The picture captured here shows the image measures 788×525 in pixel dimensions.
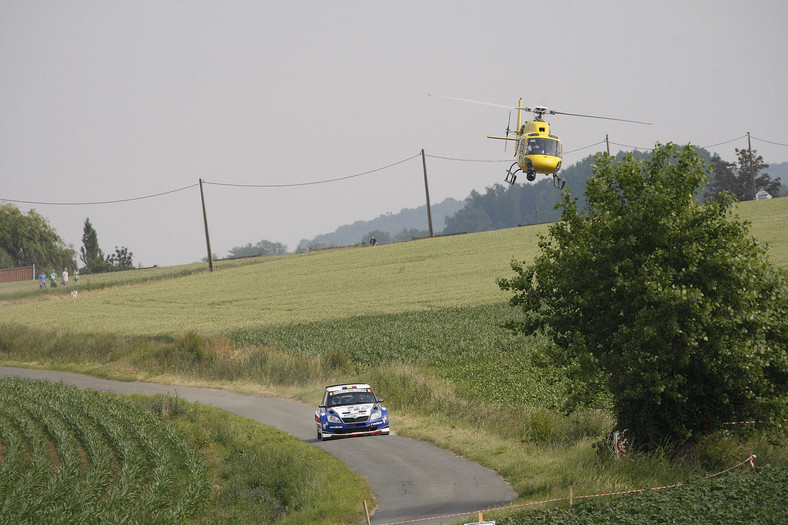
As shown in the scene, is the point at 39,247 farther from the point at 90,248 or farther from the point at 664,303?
the point at 664,303

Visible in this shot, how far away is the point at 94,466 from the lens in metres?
22.7

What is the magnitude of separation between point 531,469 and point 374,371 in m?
15.8

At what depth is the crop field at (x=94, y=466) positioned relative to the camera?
62.0 ft

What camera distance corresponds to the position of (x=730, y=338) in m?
19.3

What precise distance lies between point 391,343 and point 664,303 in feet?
81.9

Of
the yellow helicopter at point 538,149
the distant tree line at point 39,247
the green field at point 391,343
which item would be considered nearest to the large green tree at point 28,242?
the distant tree line at point 39,247

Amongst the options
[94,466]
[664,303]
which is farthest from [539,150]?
[94,466]

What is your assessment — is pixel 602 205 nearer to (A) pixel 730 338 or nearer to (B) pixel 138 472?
(A) pixel 730 338

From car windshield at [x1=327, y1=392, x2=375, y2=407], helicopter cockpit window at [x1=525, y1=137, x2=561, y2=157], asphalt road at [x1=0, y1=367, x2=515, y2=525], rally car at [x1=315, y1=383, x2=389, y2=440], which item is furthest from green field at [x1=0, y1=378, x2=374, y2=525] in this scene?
helicopter cockpit window at [x1=525, y1=137, x2=561, y2=157]

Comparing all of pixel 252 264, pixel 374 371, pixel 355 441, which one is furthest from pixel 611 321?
pixel 252 264

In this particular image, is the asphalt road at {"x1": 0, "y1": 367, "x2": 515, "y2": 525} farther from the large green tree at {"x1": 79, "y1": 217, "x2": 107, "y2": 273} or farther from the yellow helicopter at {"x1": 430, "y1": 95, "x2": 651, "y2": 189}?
the large green tree at {"x1": 79, "y1": 217, "x2": 107, "y2": 273}

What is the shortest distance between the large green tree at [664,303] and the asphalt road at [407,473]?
3516 millimetres

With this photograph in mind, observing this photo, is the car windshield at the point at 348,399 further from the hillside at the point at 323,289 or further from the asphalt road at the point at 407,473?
the hillside at the point at 323,289

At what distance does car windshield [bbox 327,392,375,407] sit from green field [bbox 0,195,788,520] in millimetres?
1763
